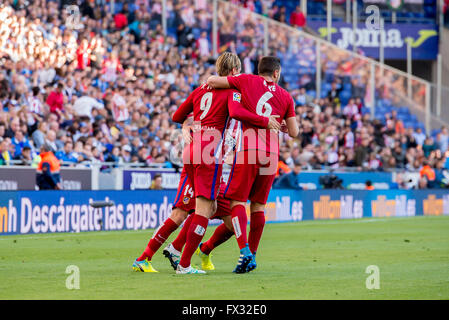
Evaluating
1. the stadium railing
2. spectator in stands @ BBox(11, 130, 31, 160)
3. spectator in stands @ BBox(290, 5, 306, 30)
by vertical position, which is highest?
spectator in stands @ BBox(290, 5, 306, 30)

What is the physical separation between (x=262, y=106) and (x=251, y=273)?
185 centimetres

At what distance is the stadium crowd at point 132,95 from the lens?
22.3m

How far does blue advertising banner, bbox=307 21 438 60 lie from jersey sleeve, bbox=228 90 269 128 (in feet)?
116

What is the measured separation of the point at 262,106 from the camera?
1052cm

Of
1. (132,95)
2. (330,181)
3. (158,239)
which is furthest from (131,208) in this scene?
(158,239)

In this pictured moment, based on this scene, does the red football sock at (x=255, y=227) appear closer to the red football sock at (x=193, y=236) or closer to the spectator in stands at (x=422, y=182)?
the red football sock at (x=193, y=236)

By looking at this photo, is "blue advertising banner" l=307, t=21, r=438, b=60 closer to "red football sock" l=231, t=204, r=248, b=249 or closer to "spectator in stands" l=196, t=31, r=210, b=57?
"spectator in stands" l=196, t=31, r=210, b=57

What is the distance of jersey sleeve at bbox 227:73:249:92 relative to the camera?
10158 mm

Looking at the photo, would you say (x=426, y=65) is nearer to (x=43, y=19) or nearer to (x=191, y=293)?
(x=43, y=19)

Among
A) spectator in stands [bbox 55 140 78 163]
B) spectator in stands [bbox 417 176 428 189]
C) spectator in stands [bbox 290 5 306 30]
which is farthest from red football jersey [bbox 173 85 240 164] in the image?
spectator in stands [bbox 290 5 306 30]

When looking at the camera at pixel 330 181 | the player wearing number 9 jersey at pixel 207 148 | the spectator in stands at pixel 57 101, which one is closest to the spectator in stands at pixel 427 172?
the camera at pixel 330 181

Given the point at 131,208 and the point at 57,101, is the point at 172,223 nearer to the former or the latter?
the point at 131,208

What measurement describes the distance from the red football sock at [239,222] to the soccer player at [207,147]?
27cm
